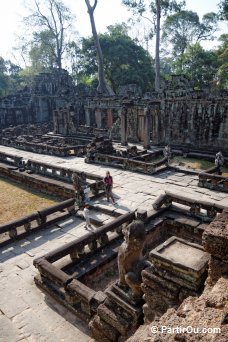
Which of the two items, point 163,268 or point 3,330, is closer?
point 163,268

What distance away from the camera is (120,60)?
3981 centimetres

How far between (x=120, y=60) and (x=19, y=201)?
32.3m

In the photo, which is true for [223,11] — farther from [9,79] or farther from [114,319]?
[9,79]

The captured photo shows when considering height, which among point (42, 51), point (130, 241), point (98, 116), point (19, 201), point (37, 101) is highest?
point (42, 51)

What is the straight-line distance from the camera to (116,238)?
346 inches

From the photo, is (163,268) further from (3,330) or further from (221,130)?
(221,130)

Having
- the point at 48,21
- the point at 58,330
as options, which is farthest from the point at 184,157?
the point at 48,21

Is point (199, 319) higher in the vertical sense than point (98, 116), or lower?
lower

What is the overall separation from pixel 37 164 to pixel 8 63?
6104 centimetres

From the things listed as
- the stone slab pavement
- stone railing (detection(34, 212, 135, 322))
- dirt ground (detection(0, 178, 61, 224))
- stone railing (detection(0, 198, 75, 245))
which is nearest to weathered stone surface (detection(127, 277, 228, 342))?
stone railing (detection(34, 212, 135, 322))

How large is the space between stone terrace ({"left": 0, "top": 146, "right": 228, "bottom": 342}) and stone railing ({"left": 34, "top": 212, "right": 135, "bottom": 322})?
11.6 inches

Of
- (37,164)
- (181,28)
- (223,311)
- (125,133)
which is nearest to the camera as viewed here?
(223,311)

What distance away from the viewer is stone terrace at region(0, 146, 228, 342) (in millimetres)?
5664

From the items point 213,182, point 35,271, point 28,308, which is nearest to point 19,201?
point 35,271
